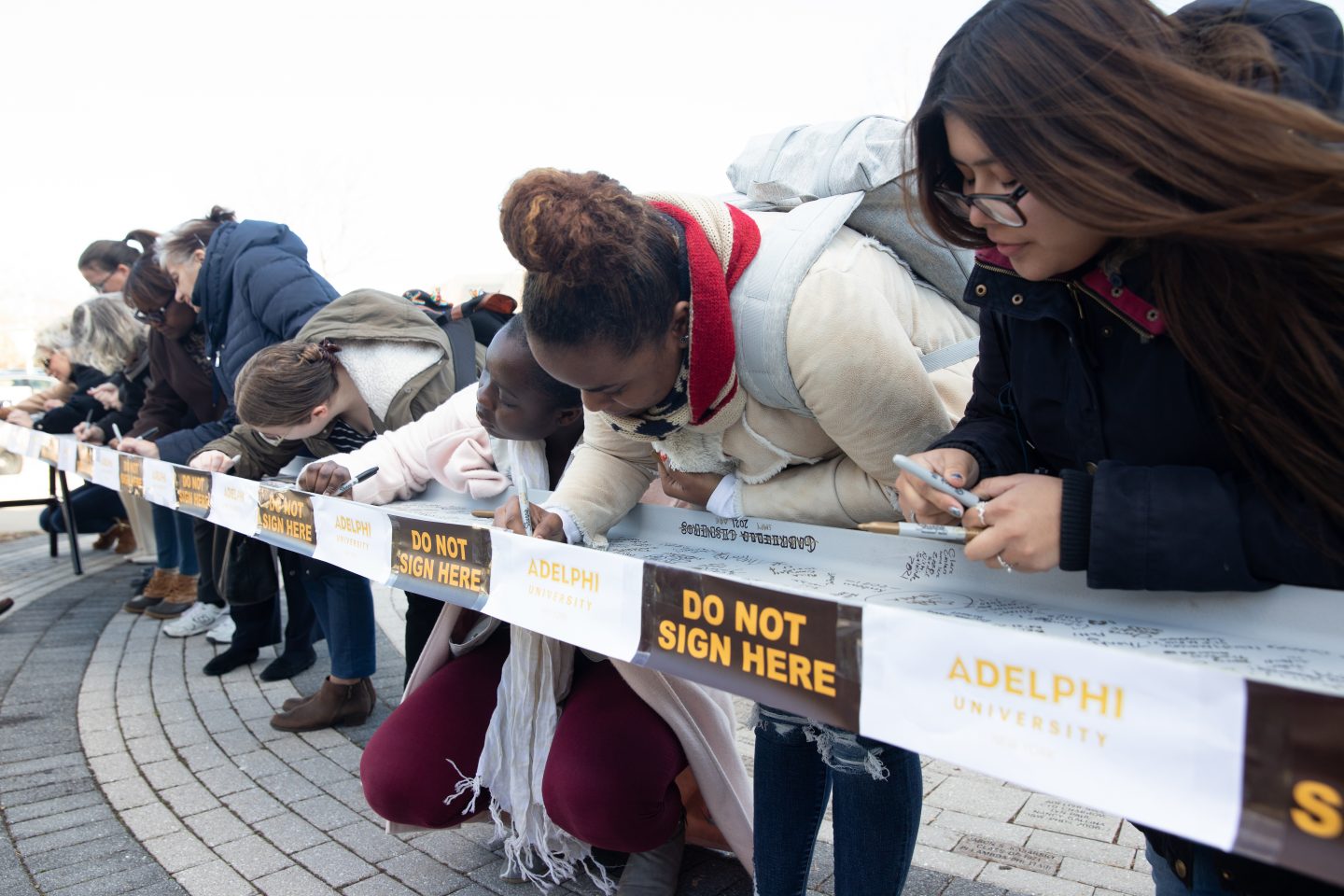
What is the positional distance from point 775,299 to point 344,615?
278 cm

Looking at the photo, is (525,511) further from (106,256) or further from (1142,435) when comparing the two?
(106,256)

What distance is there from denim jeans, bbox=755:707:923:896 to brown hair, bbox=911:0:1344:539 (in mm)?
925

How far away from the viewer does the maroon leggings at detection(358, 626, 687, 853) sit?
2285mm

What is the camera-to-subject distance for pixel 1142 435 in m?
1.37

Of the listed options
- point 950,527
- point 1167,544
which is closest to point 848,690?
point 950,527

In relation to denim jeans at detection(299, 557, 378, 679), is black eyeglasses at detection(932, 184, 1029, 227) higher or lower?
higher

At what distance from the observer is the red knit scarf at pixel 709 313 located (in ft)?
5.95

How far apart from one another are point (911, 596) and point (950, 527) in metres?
0.17

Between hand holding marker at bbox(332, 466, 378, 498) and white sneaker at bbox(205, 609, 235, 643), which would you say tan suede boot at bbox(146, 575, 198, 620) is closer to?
white sneaker at bbox(205, 609, 235, 643)

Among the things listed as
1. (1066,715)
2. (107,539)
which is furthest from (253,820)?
(107,539)

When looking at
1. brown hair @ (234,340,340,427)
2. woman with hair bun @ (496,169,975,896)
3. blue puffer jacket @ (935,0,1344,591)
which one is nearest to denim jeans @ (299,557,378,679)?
brown hair @ (234,340,340,427)

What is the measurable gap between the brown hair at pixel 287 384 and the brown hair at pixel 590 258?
1.95m

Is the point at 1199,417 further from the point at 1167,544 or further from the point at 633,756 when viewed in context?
the point at 633,756

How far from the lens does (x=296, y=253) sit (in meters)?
4.63
